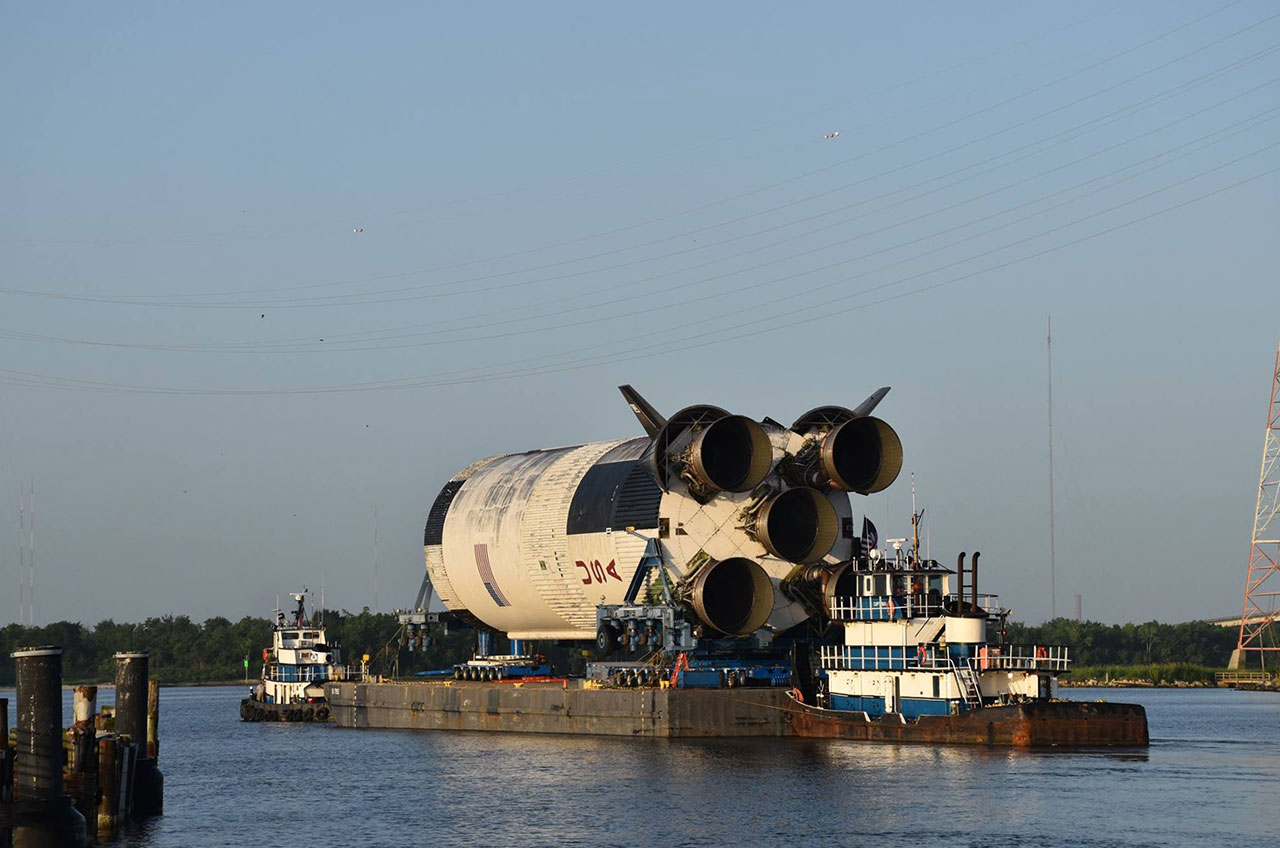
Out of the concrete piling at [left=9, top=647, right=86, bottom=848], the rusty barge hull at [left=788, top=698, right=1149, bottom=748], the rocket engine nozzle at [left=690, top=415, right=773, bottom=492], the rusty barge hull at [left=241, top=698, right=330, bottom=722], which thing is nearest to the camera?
the concrete piling at [left=9, top=647, right=86, bottom=848]

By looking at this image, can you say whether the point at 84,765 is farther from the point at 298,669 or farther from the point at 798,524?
the point at 298,669

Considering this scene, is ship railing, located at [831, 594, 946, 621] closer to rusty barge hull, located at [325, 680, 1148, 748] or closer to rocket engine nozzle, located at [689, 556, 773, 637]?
rusty barge hull, located at [325, 680, 1148, 748]

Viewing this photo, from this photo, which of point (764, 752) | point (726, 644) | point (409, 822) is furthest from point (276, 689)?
point (409, 822)

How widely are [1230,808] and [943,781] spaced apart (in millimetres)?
9527

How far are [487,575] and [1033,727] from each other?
3821 cm

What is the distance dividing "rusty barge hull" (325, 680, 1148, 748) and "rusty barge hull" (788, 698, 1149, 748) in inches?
1.5

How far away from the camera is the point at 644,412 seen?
80875 millimetres

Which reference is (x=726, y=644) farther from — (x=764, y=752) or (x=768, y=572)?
(x=764, y=752)

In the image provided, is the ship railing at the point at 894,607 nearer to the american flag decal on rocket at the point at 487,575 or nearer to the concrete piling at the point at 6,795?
the american flag decal on rocket at the point at 487,575

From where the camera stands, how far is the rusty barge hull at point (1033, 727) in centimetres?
6550

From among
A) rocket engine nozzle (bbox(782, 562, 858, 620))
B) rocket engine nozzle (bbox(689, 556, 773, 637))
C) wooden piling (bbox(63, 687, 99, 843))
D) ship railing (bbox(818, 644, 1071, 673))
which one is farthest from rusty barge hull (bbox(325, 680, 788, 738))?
wooden piling (bbox(63, 687, 99, 843))

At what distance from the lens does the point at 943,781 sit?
57.0 metres

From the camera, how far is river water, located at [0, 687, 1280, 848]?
4766 cm

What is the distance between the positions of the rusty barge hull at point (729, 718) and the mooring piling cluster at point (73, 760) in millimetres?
23651
